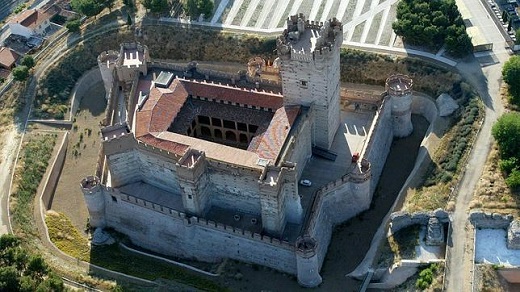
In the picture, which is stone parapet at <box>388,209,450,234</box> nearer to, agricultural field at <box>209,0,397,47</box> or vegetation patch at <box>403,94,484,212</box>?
vegetation patch at <box>403,94,484,212</box>

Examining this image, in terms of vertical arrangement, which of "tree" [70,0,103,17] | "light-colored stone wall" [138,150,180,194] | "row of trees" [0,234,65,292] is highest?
"tree" [70,0,103,17]

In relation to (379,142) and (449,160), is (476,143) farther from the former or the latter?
(379,142)

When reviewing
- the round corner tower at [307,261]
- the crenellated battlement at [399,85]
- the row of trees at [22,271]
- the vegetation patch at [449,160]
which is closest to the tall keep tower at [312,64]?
the crenellated battlement at [399,85]

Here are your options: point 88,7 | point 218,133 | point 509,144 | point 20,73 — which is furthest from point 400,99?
point 20,73

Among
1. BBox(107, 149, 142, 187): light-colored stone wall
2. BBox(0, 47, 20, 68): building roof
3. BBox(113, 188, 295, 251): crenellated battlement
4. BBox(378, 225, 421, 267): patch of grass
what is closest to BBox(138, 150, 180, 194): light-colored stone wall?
BBox(107, 149, 142, 187): light-colored stone wall

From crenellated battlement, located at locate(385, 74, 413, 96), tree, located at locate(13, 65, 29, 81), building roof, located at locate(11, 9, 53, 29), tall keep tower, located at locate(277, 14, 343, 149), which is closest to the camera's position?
tall keep tower, located at locate(277, 14, 343, 149)

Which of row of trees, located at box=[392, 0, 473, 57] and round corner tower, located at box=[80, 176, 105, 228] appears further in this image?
row of trees, located at box=[392, 0, 473, 57]

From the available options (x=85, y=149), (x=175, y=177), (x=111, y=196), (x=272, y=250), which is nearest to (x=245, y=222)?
(x=272, y=250)
